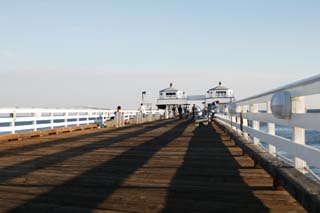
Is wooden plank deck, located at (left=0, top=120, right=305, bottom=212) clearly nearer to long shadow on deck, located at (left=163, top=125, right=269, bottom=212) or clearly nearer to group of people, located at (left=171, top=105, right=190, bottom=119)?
long shadow on deck, located at (left=163, top=125, right=269, bottom=212)

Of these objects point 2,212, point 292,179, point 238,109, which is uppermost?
point 238,109

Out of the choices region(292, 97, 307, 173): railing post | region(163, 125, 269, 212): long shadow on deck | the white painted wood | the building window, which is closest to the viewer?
the white painted wood

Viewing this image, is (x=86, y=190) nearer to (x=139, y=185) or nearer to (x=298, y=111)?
(x=139, y=185)

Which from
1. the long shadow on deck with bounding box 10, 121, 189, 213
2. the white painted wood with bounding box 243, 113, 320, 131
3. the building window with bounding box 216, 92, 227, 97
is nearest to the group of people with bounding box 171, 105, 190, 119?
the building window with bounding box 216, 92, 227, 97

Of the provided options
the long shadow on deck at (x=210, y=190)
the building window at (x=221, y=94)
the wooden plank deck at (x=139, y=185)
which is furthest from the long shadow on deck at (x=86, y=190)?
the building window at (x=221, y=94)

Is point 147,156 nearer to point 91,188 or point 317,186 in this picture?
point 91,188

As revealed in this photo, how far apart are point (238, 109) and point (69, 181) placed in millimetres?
5553

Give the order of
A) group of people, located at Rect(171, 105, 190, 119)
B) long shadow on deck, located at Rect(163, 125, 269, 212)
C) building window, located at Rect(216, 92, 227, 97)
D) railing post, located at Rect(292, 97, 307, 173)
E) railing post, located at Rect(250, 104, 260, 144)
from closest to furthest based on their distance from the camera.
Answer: long shadow on deck, located at Rect(163, 125, 269, 212), railing post, located at Rect(292, 97, 307, 173), railing post, located at Rect(250, 104, 260, 144), group of people, located at Rect(171, 105, 190, 119), building window, located at Rect(216, 92, 227, 97)

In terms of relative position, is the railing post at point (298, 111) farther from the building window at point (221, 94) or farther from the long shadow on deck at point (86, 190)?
the building window at point (221, 94)

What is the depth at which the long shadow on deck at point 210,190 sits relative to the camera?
3.37m

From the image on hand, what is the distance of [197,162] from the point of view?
6188mm

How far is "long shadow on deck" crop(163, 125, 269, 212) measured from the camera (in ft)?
11.1

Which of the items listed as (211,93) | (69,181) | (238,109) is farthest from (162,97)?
(69,181)

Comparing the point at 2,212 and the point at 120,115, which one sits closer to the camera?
the point at 2,212
